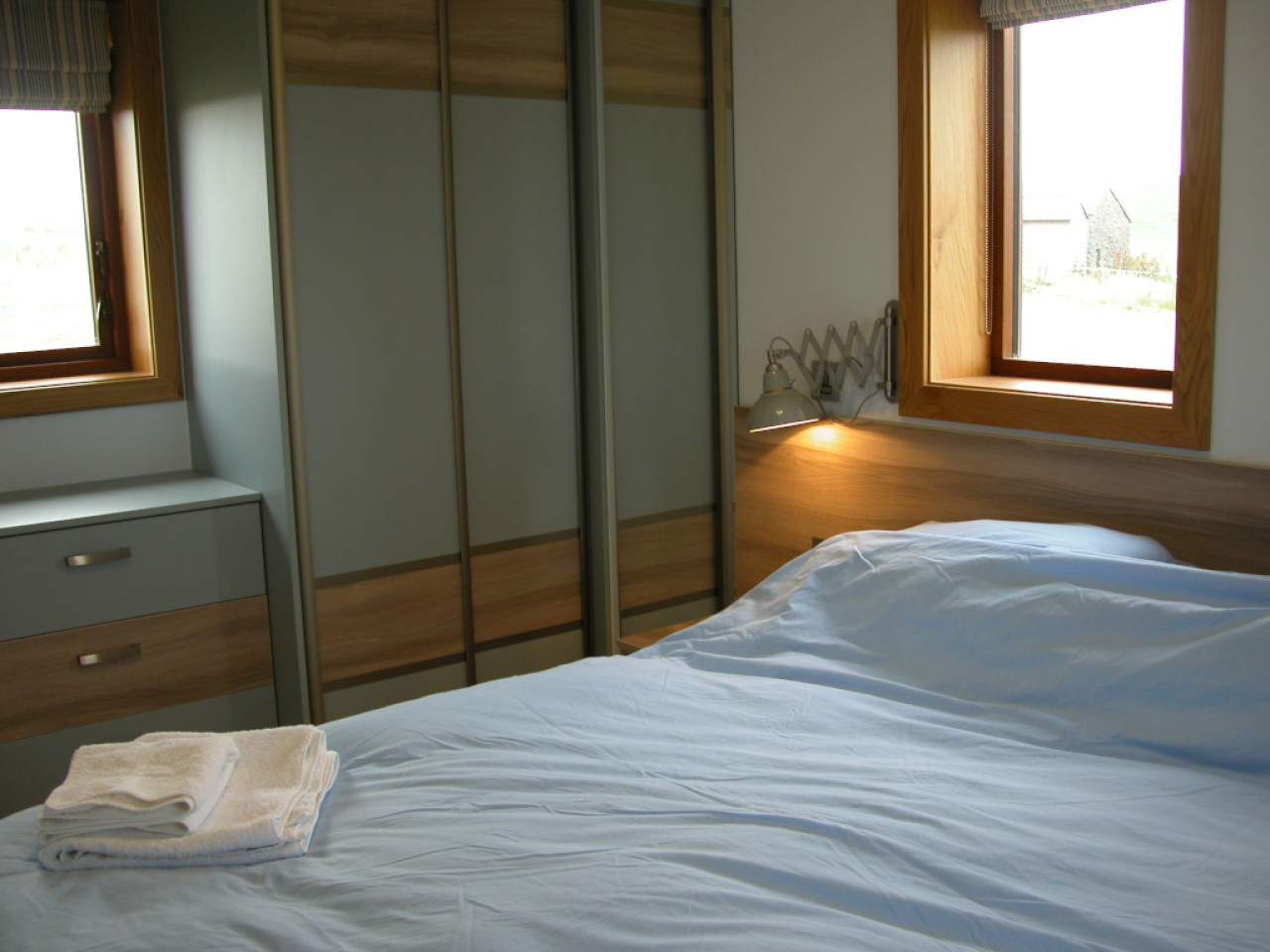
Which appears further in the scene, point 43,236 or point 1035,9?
point 43,236

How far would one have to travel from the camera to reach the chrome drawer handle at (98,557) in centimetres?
258

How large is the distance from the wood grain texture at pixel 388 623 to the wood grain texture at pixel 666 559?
513mm

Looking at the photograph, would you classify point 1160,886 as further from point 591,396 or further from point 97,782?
point 591,396

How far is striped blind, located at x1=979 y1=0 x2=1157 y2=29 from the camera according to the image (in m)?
2.26

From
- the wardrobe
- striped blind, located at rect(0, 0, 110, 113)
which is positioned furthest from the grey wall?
striped blind, located at rect(0, 0, 110, 113)

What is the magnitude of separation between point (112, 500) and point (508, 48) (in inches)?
58.1

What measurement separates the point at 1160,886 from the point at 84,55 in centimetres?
298

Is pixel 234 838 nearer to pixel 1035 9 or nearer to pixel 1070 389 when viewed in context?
pixel 1070 389

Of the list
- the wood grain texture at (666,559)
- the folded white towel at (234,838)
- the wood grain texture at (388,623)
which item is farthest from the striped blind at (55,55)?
the folded white towel at (234,838)

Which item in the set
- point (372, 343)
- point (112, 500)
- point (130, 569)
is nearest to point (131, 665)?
point (130, 569)

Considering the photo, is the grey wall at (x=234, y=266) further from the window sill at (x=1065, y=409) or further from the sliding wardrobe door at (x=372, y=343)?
the window sill at (x=1065, y=409)

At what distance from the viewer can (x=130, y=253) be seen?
3094 millimetres

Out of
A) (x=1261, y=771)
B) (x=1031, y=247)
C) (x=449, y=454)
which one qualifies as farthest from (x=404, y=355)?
(x=1261, y=771)

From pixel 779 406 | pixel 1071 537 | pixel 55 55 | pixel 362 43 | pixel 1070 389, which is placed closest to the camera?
pixel 1071 537
